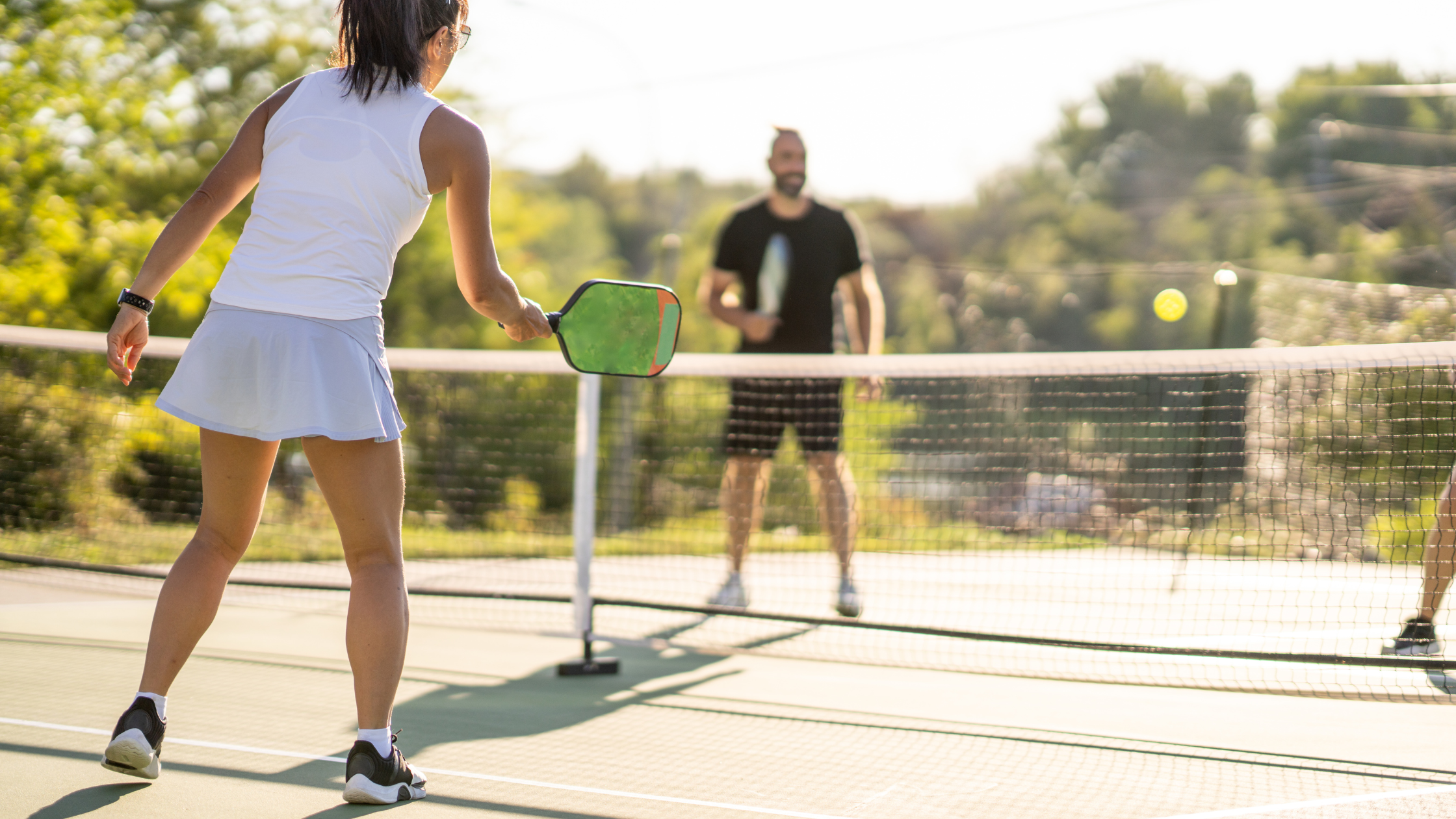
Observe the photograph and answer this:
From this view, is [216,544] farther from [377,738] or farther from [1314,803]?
[1314,803]

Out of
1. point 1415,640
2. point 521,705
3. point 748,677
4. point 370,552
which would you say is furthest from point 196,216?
point 1415,640

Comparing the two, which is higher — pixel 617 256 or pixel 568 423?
pixel 617 256

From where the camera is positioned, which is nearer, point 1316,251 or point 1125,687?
point 1125,687

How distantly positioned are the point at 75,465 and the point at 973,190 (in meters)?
64.6

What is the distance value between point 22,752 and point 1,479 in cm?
560

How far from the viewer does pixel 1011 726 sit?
3.85 metres

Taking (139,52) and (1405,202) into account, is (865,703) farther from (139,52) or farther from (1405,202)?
(1405,202)

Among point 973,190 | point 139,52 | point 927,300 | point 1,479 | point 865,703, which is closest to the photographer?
point 865,703

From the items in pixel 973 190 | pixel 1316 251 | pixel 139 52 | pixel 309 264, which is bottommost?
pixel 309 264

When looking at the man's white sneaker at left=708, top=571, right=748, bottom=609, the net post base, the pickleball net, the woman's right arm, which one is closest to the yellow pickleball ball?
the pickleball net

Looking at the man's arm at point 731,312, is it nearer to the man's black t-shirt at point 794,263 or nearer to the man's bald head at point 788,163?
the man's black t-shirt at point 794,263

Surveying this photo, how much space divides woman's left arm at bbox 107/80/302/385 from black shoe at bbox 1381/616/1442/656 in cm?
401

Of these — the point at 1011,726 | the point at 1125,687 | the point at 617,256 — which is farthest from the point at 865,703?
the point at 617,256

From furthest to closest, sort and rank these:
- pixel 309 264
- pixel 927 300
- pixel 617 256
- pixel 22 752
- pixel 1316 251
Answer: pixel 617 256
pixel 927 300
pixel 1316 251
pixel 22 752
pixel 309 264
